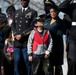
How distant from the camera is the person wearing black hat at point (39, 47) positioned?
1149 centimetres

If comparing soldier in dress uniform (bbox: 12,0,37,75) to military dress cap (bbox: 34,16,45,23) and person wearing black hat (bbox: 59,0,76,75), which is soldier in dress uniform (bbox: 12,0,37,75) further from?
person wearing black hat (bbox: 59,0,76,75)

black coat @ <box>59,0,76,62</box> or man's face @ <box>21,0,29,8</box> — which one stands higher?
man's face @ <box>21,0,29,8</box>

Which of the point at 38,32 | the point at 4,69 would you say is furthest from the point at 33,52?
the point at 4,69

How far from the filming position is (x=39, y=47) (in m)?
11.5

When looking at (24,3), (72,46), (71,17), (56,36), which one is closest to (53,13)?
(56,36)

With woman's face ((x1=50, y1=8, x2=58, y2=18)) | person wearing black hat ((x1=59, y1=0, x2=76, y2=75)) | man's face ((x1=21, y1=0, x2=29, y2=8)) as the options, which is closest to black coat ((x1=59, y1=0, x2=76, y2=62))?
person wearing black hat ((x1=59, y1=0, x2=76, y2=75))

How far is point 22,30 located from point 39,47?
0.79 m

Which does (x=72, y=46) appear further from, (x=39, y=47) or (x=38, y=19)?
(x=38, y=19)

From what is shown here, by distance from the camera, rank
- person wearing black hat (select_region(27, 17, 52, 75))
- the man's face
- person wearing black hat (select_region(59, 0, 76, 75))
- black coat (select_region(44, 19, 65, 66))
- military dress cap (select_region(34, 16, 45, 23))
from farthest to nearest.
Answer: the man's face
black coat (select_region(44, 19, 65, 66))
military dress cap (select_region(34, 16, 45, 23))
person wearing black hat (select_region(27, 17, 52, 75))
person wearing black hat (select_region(59, 0, 76, 75))

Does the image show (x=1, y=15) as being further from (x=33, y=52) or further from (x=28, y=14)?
(x=33, y=52)

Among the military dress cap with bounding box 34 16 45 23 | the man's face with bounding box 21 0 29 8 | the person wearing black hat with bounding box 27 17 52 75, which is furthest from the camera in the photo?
the man's face with bounding box 21 0 29 8

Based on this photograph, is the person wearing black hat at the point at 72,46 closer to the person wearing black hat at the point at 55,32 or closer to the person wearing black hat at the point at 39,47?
the person wearing black hat at the point at 39,47

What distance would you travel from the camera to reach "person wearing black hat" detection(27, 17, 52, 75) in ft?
37.7

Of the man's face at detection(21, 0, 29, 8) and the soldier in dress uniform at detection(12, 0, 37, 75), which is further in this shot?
the man's face at detection(21, 0, 29, 8)
